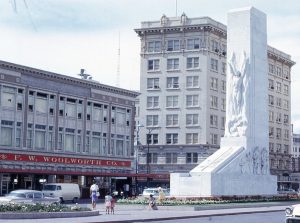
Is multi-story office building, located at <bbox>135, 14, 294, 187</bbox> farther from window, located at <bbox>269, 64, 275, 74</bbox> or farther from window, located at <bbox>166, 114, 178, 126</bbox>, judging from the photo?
window, located at <bbox>269, 64, 275, 74</bbox>

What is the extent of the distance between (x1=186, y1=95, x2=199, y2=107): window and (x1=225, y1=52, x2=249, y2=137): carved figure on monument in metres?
45.9

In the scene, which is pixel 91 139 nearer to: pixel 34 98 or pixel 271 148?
pixel 34 98

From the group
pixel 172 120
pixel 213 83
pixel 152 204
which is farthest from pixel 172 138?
pixel 152 204

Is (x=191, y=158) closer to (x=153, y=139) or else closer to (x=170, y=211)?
(x=153, y=139)

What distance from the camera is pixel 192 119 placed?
110m

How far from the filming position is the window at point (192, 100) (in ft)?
360

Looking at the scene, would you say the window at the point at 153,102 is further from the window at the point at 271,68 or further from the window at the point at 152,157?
the window at the point at 271,68

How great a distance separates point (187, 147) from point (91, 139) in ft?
93.2

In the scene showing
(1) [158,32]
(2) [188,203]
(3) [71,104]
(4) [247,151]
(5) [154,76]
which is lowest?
(2) [188,203]

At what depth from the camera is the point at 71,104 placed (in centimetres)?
8112

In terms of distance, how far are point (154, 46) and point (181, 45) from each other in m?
5.45

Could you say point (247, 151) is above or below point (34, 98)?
below

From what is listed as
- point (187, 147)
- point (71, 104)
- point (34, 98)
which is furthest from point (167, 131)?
point (34, 98)

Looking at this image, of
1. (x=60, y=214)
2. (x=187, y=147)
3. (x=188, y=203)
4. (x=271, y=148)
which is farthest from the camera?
(x=271, y=148)
